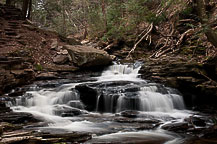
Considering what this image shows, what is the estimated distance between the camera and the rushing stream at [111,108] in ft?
20.8

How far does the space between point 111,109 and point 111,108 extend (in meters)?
0.04

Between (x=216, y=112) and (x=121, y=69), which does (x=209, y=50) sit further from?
(x=121, y=69)

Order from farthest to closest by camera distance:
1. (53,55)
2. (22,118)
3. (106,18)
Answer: (106,18), (53,55), (22,118)

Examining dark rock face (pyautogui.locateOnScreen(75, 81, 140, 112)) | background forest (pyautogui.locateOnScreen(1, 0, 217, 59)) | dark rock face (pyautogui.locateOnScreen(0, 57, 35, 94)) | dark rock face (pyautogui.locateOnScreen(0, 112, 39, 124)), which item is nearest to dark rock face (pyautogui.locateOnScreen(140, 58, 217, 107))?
background forest (pyautogui.locateOnScreen(1, 0, 217, 59))

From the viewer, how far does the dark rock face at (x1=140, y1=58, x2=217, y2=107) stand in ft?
29.7

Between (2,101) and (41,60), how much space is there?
17.4 feet

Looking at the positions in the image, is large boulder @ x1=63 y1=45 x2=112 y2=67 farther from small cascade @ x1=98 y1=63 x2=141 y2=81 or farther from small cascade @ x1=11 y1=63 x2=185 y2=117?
small cascade @ x1=11 y1=63 x2=185 y2=117

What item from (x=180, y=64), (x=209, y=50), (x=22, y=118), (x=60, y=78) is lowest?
(x=22, y=118)

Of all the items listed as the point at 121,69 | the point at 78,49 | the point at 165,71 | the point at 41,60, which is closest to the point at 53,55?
the point at 41,60

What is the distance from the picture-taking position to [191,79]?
30.1 ft

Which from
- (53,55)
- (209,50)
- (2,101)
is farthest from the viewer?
(53,55)

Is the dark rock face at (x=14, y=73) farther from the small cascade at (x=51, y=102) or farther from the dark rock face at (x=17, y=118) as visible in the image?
the dark rock face at (x=17, y=118)

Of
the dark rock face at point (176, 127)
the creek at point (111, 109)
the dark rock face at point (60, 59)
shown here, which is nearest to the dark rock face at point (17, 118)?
Result: the creek at point (111, 109)

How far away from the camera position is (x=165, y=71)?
1025 cm
